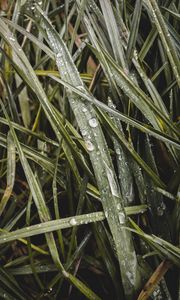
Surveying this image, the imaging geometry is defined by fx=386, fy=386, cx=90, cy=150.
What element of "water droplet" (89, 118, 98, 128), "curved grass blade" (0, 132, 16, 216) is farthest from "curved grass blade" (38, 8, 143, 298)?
"curved grass blade" (0, 132, 16, 216)

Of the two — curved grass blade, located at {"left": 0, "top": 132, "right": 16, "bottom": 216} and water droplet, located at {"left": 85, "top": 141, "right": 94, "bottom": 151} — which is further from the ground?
water droplet, located at {"left": 85, "top": 141, "right": 94, "bottom": 151}

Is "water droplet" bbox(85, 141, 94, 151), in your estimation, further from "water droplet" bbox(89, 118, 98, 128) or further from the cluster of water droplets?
the cluster of water droplets

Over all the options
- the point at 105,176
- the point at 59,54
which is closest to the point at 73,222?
the point at 105,176

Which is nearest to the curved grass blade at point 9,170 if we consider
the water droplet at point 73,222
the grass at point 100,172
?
the grass at point 100,172

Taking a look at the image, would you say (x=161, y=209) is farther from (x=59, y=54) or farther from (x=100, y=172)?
(x=59, y=54)

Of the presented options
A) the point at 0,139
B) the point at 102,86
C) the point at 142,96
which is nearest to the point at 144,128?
the point at 142,96

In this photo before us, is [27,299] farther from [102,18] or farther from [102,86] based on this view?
[102,18]

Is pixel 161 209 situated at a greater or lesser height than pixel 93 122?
lesser

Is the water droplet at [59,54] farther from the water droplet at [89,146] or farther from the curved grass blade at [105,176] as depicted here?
the water droplet at [89,146]
